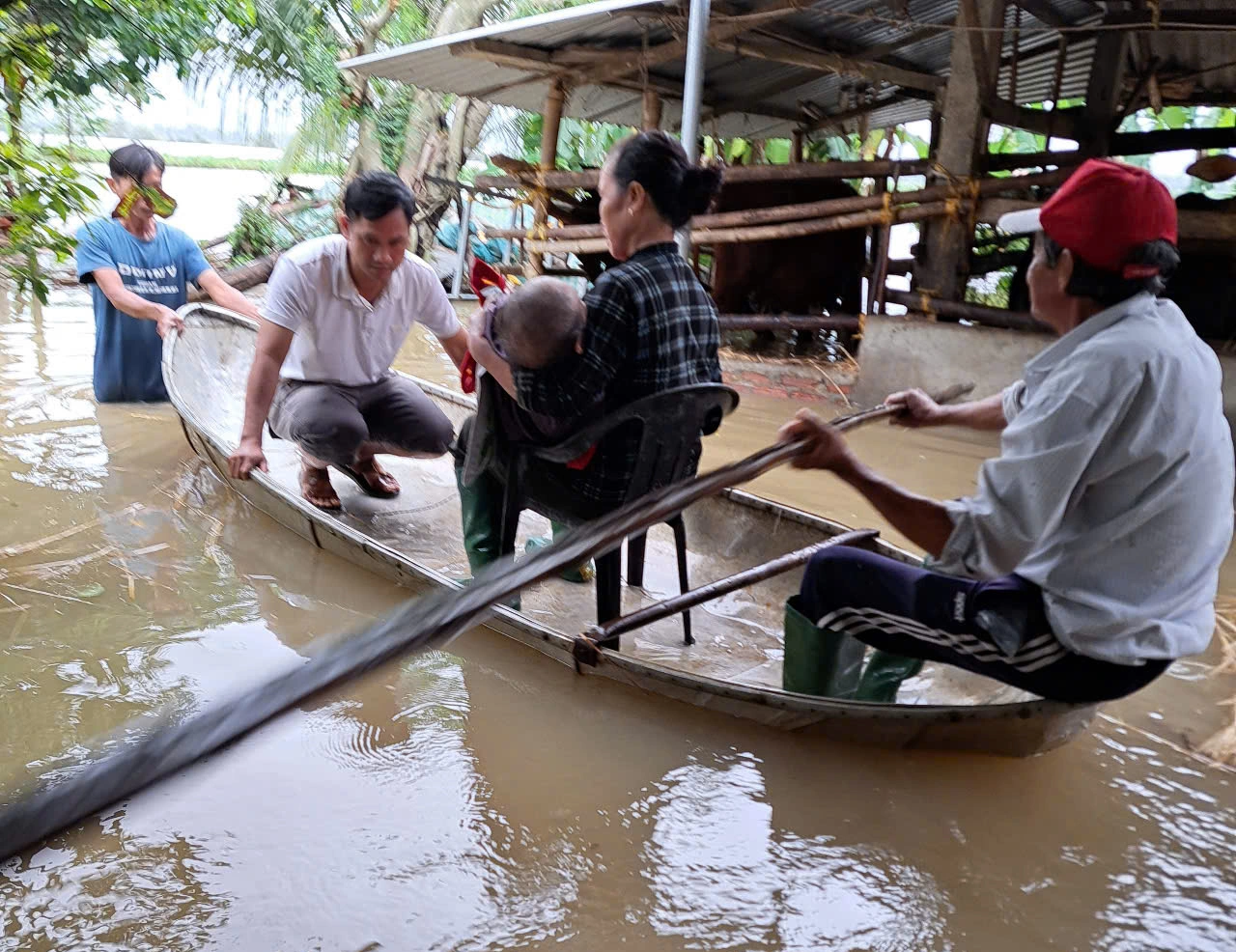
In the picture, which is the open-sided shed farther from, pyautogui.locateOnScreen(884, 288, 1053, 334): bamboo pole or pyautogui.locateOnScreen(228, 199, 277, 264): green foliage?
pyautogui.locateOnScreen(228, 199, 277, 264): green foliage

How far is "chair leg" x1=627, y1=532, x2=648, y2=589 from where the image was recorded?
12.1ft

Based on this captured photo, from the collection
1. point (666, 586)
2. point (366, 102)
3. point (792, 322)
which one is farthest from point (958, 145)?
point (366, 102)

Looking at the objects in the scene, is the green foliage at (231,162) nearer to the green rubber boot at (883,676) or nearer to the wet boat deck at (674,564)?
the wet boat deck at (674,564)

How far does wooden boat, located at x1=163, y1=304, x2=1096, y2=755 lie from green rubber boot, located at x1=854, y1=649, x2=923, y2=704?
0.42 feet

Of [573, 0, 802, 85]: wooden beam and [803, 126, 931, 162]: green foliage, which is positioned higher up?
[803, 126, 931, 162]: green foliage

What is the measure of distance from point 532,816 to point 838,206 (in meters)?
5.79

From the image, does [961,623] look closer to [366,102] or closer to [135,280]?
[135,280]

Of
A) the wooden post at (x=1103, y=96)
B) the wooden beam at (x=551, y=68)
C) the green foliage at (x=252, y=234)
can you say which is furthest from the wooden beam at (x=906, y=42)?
the green foliage at (x=252, y=234)

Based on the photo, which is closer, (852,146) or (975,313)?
(975,313)

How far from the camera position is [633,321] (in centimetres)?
287

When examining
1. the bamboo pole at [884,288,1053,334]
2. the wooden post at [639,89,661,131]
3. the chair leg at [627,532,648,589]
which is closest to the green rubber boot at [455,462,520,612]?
Result: the chair leg at [627,532,648,589]

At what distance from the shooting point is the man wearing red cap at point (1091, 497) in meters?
1.97

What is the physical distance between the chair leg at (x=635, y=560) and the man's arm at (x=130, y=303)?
107 inches

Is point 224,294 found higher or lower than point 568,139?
lower
